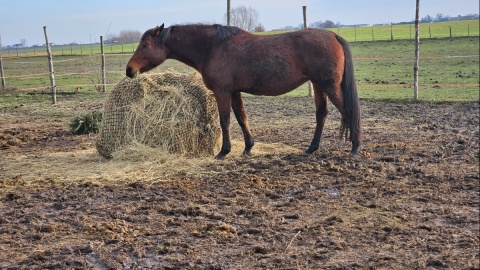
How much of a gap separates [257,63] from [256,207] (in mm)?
2329

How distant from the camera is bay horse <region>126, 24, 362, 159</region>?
6133 mm

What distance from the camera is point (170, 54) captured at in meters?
6.80

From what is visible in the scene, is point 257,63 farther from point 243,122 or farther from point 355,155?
point 355,155

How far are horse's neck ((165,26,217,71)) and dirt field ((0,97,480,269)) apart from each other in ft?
4.34

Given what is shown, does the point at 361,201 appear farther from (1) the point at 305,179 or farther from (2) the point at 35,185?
(2) the point at 35,185

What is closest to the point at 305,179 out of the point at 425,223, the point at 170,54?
the point at 425,223

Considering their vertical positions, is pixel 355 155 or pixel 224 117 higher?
pixel 224 117

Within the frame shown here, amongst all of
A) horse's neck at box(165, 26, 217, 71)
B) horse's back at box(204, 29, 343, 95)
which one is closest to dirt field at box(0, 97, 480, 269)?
horse's back at box(204, 29, 343, 95)

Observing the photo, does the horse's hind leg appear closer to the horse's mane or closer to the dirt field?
the dirt field

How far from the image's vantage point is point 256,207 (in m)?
4.48

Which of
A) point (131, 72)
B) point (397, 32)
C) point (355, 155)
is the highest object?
point (397, 32)

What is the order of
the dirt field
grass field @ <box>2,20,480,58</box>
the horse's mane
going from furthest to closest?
the horse's mane, the dirt field, grass field @ <box>2,20,480,58</box>

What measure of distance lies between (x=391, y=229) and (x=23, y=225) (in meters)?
2.78

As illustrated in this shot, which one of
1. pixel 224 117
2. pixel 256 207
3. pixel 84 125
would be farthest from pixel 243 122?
pixel 84 125
